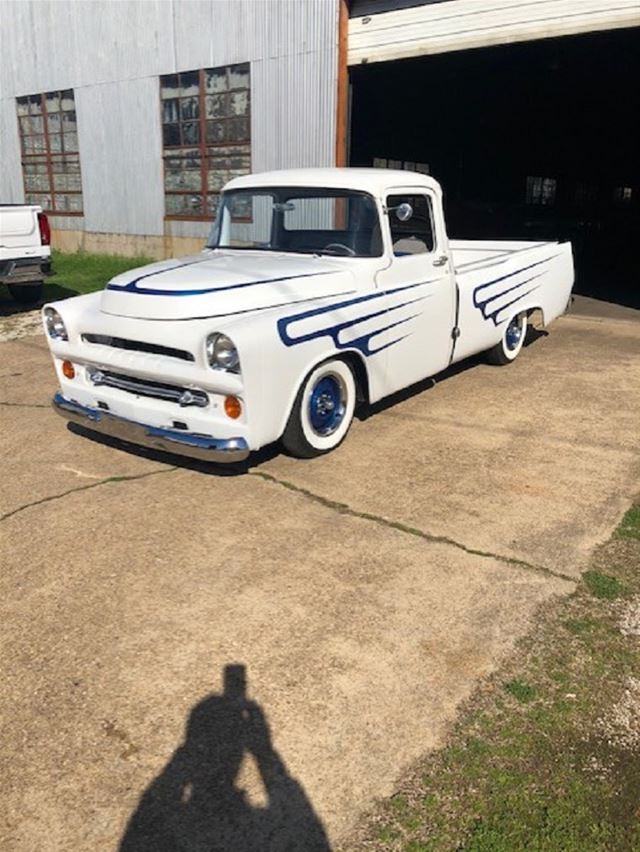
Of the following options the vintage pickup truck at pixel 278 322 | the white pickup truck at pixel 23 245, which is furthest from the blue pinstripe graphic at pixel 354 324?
the white pickup truck at pixel 23 245

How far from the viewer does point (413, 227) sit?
598cm

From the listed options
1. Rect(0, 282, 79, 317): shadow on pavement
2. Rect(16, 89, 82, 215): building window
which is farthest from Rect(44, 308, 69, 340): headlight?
Rect(16, 89, 82, 215): building window

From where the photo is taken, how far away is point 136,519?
4402 mm

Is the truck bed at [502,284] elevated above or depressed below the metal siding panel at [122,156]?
below

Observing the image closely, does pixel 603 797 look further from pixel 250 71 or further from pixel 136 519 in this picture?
pixel 250 71

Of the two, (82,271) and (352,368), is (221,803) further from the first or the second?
(82,271)

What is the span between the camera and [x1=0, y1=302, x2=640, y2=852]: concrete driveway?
2484 millimetres

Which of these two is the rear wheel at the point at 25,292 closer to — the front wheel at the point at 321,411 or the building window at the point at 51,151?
the building window at the point at 51,151

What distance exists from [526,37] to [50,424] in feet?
27.2

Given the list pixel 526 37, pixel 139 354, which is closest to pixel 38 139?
pixel 526 37

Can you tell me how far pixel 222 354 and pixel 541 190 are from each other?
3387cm

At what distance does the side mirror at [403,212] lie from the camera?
5.50 metres

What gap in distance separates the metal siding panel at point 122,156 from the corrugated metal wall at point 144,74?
0.02 meters

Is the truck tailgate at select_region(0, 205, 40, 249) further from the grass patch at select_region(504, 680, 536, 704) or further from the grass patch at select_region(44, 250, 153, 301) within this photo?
the grass patch at select_region(504, 680, 536, 704)
